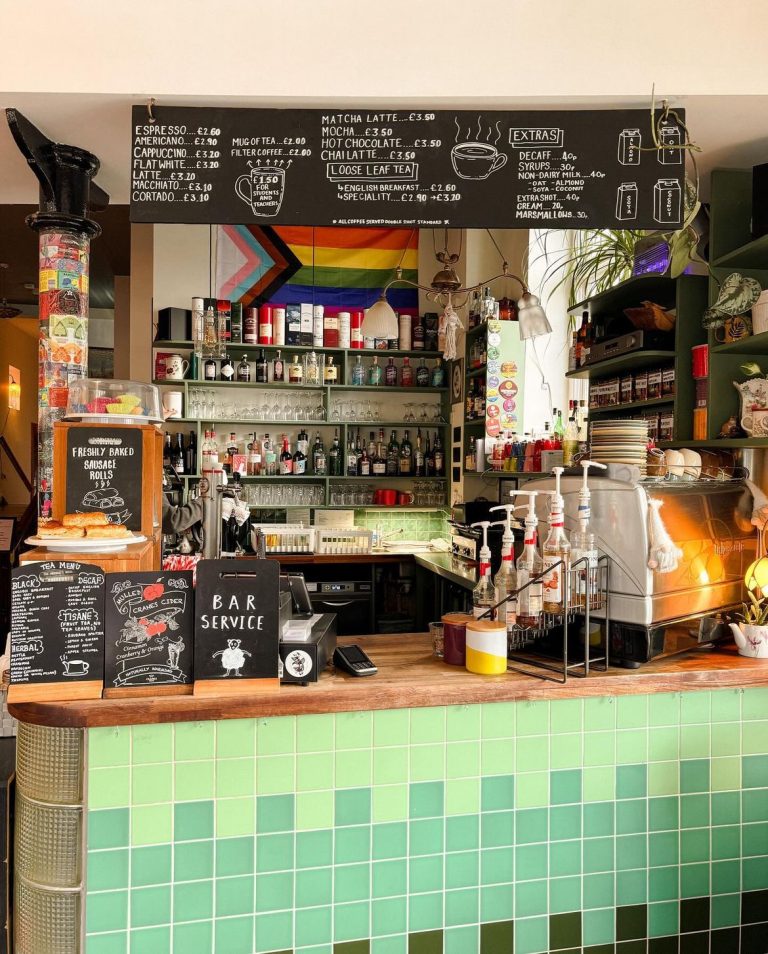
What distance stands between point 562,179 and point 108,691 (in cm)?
240

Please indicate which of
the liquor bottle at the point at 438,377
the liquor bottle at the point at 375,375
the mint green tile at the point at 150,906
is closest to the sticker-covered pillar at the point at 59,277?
the mint green tile at the point at 150,906

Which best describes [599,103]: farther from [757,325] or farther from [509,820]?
[509,820]

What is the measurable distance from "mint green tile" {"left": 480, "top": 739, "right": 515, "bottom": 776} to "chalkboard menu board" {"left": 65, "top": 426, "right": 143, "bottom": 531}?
1281 millimetres

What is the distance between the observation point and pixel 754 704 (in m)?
2.41

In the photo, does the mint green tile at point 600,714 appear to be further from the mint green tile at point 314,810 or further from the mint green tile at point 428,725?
the mint green tile at point 314,810

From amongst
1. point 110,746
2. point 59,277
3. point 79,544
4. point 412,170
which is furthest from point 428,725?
point 59,277

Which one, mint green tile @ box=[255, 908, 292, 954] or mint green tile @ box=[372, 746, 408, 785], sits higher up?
mint green tile @ box=[372, 746, 408, 785]

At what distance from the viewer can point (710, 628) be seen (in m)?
2.65

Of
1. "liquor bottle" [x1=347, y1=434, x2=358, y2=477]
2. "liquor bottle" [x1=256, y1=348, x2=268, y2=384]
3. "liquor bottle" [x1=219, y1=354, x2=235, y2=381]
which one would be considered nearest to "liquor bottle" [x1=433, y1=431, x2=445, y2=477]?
"liquor bottle" [x1=347, y1=434, x2=358, y2=477]

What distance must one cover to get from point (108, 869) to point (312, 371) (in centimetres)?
492

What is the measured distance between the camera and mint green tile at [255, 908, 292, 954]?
2.07 meters

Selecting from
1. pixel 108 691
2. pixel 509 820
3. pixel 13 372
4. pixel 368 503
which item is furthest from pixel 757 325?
pixel 13 372

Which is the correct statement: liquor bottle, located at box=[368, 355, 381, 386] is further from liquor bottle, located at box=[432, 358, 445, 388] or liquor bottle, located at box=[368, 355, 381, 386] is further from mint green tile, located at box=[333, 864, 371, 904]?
mint green tile, located at box=[333, 864, 371, 904]

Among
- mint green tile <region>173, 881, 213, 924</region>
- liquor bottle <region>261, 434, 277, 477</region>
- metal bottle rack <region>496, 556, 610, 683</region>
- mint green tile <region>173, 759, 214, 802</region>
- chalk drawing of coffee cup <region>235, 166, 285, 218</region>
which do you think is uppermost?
chalk drawing of coffee cup <region>235, 166, 285, 218</region>
